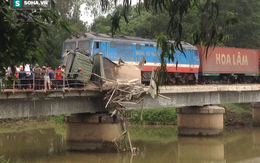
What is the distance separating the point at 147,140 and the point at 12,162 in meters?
10.8

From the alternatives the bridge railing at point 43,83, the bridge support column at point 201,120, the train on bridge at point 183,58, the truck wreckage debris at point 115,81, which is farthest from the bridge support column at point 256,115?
the bridge railing at point 43,83

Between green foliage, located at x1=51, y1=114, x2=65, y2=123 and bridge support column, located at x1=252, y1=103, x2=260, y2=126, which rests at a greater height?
bridge support column, located at x1=252, y1=103, x2=260, y2=126

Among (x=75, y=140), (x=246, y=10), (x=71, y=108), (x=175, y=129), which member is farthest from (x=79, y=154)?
(x=246, y=10)

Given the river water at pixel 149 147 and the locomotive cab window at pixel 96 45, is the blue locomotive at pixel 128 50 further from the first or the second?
the river water at pixel 149 147

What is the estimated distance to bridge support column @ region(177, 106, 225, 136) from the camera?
30.1 meters

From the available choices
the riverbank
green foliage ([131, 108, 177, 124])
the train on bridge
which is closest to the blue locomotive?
the train on bridge

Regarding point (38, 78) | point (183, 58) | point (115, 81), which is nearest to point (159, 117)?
point (183, 58)

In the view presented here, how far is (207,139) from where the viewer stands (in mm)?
29406

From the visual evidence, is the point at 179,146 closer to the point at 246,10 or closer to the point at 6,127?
the point at 6,127

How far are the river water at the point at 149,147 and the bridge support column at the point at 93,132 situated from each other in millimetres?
463

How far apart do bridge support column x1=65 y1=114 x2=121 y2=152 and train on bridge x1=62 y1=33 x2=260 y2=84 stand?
3577 millimetres

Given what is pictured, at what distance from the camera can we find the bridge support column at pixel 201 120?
30.1m

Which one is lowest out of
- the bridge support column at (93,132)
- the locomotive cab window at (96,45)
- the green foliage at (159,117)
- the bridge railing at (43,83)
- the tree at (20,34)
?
the green foliage at (159,117)

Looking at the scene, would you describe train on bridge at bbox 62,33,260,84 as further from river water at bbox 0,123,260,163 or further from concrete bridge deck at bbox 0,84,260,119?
river water at bbox 0,123,260,163
